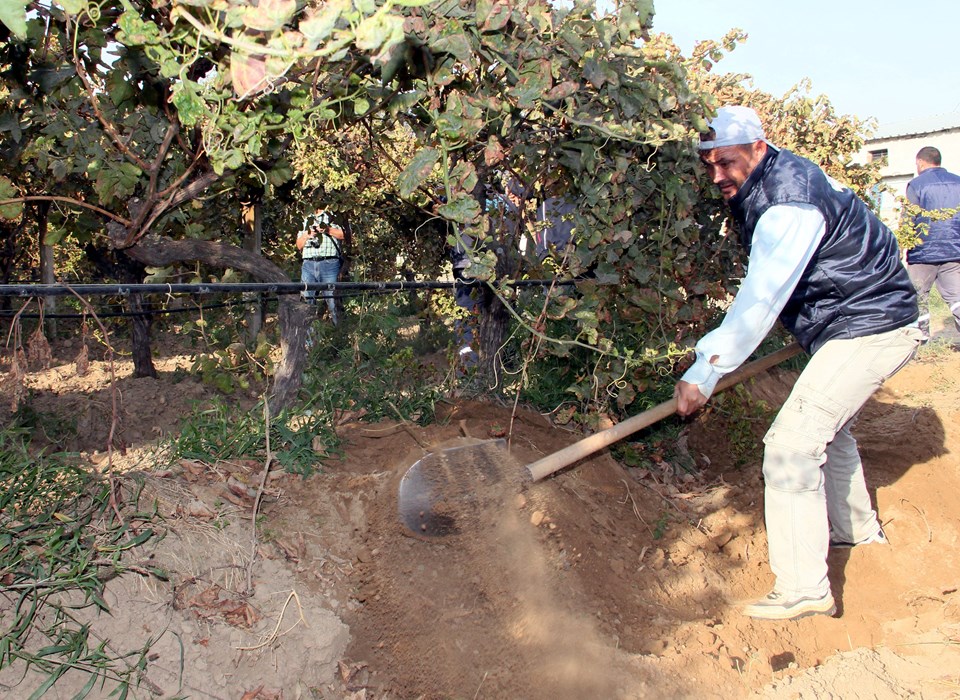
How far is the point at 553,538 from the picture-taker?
3.34 meters

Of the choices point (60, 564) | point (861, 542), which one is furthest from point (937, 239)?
point (60, 564)

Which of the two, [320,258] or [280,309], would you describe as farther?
[320,258]

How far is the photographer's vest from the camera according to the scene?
2.95 m

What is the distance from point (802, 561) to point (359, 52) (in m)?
2.52

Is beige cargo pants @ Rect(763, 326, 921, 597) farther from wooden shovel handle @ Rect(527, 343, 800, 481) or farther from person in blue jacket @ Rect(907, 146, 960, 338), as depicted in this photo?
person in blue jacket @ Rect(907, 146, 960, 338)

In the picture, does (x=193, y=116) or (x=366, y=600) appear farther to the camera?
(x=366, y=600)

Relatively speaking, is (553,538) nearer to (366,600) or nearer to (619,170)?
(366,600)

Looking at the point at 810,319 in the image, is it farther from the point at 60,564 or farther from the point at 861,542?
the point at 60,564

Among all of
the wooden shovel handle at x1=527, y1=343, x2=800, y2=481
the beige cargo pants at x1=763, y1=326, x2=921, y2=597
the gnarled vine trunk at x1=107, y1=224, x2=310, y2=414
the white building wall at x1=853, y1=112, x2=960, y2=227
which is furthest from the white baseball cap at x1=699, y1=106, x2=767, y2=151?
the white building wall at x1=853, y1=112, x2=960, y2=227

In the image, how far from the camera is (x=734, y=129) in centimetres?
306

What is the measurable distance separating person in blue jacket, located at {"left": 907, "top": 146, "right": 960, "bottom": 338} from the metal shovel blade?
18.8 ft

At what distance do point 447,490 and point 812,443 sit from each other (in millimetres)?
1475

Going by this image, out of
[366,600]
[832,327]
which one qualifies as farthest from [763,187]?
[366,600]

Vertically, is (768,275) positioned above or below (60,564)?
above
